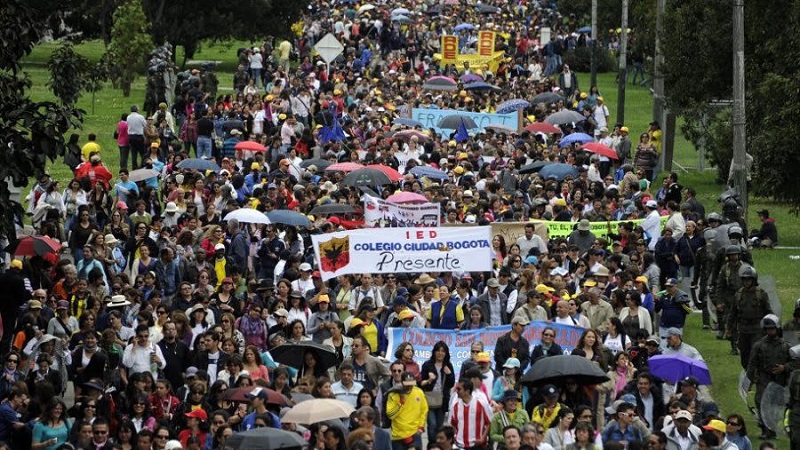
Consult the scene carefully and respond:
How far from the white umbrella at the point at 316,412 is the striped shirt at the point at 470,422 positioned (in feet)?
4.09

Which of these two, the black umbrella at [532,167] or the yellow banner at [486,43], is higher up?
the black umbrella at [532,167]

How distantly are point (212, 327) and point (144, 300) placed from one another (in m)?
1.79

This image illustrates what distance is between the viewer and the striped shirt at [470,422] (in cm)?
1914

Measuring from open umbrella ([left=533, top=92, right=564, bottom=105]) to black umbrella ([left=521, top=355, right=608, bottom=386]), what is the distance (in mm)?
30689

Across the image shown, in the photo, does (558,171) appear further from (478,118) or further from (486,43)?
(486,43)

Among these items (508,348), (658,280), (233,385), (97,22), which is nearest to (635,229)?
(658,280)

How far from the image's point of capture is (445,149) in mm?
39406

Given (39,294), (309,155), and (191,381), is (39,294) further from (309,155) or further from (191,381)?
(309,155)

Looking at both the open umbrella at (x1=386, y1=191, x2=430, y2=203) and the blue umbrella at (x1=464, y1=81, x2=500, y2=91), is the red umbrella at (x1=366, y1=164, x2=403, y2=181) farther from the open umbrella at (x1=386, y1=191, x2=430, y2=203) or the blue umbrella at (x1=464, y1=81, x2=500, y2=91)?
the blue umbrella at (x1=464, y1=81, x2=500, y2=91)

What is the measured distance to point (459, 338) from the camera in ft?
74.5

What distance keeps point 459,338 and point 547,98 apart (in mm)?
28261

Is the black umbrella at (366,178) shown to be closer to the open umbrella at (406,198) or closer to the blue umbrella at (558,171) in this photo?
the open umbrella at (406,198)

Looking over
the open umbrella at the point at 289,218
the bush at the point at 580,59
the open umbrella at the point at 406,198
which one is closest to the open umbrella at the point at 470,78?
the bush at the point at 580,59

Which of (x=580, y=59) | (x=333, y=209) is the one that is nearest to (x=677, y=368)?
(x=333, y=209)
